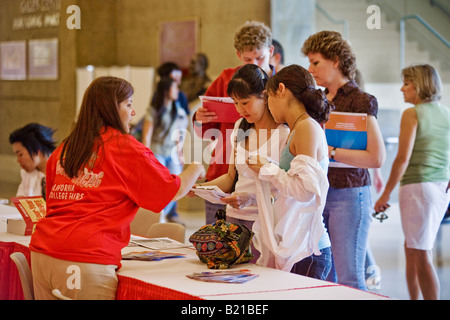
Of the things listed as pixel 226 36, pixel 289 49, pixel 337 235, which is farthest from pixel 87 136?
pixel 226 36

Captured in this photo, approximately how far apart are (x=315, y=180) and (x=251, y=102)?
641 mm

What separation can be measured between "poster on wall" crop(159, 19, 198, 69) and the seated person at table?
4.71 meters

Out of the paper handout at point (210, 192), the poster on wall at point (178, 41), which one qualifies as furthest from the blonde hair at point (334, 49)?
the poster on wall at point (178, 41)

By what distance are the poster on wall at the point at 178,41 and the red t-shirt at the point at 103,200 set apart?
702 centimetres

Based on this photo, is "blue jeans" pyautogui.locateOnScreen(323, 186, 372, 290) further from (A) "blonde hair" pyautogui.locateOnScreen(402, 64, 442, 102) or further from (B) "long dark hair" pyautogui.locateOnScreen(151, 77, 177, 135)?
(B) "long dark hair" pyautogui.locateOnScreen(151, 77, 177, 135)

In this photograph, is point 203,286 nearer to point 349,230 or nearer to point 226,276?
point 226,276

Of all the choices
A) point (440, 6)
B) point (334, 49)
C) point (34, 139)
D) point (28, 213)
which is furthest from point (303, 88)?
point (440, 6)

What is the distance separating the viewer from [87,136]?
2.77 m

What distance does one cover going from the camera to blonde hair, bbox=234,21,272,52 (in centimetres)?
382

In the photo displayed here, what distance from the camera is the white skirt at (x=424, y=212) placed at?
14.5 feet

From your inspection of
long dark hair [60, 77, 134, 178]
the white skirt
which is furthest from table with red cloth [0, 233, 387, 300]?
the white skirt

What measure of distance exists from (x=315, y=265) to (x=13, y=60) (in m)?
8.74

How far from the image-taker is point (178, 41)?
9930mm

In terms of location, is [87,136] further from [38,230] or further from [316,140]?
[316,140]
